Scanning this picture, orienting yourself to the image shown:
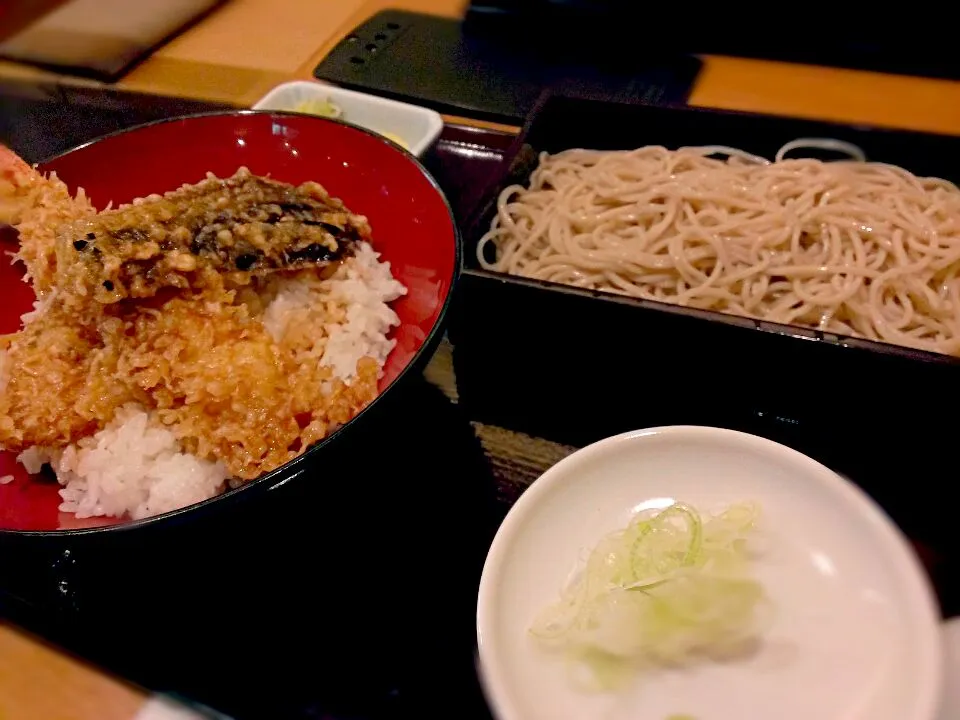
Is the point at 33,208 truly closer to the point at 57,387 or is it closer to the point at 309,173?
the point at 57,387

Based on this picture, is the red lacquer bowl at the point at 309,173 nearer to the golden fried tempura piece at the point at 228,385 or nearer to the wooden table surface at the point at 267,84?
the golden fried tempura piece at the point at 228,385

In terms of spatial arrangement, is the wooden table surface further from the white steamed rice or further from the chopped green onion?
the chopped green onion

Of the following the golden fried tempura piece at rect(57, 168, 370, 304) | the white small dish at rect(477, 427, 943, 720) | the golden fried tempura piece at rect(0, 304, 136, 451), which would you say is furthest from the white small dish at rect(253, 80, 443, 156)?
the white small dish at rect(477, 427, 943, 720)

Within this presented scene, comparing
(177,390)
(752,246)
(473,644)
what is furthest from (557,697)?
(752,246)

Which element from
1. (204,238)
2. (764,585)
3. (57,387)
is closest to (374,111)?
(204,238)

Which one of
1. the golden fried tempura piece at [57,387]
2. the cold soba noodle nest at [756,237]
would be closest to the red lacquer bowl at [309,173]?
the cold soba noodle nest at [756,237]
